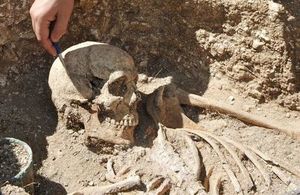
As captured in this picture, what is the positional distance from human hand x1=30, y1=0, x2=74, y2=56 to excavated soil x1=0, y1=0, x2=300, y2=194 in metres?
0.78

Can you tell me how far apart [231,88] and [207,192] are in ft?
3.39

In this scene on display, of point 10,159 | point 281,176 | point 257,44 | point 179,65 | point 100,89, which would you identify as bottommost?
point 281,176

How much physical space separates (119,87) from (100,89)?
11 cm

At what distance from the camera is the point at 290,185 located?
309 cm

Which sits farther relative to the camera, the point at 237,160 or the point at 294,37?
the point at 294,37

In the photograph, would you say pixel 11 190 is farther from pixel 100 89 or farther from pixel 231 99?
Result: pixel 231 99

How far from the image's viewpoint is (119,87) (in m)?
3.36

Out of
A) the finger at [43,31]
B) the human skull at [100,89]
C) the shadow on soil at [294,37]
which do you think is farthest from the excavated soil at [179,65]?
the finger at [43,31]

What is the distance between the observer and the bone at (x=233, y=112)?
352 cm

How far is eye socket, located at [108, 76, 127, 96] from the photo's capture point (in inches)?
131

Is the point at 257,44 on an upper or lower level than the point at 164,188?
upper

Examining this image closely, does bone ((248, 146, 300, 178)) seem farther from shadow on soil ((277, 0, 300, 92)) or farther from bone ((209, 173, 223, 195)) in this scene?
shadow on soil ((277, 0, 300, 92))

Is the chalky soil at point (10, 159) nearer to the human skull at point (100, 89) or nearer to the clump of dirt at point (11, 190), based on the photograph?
the clump of dirt at point (11, 190)

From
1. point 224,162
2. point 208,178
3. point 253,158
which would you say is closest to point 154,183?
point 208,178
